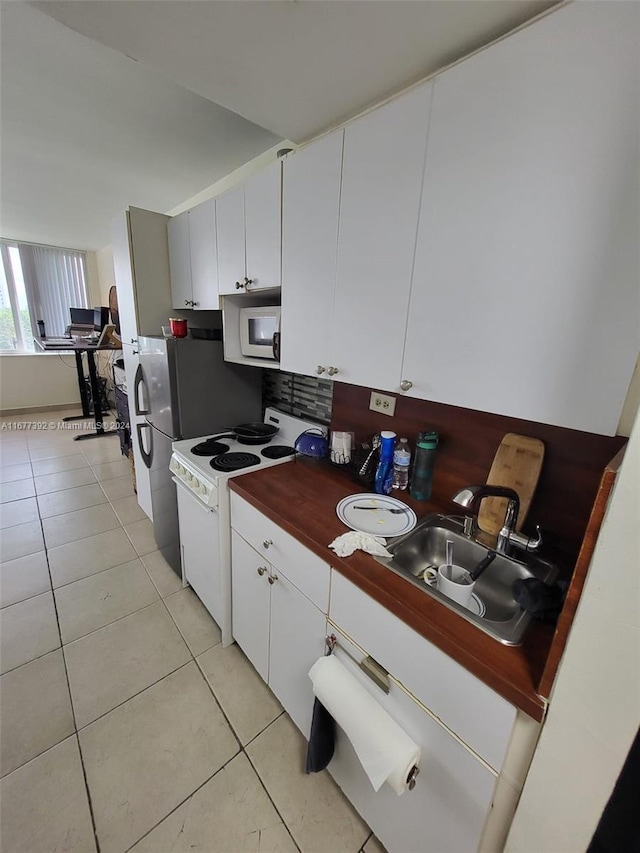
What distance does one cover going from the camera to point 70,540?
2.43 metres

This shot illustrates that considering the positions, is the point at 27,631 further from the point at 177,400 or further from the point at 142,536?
the point at 177,400

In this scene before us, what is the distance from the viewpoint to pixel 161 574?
2.15m

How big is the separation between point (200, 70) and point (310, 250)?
23.4 inches

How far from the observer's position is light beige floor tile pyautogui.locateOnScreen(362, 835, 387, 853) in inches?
40.9

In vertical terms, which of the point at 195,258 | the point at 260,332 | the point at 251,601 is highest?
the point at 195,258

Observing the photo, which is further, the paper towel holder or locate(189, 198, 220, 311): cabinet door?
locate(189, 198, 220, 311): cabinet door

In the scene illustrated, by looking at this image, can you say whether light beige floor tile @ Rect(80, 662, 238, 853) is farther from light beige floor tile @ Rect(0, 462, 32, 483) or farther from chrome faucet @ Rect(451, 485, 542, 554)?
light beige floor tile @ Rect(0, 462, 32, 483)

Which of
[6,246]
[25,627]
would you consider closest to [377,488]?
[25,627]

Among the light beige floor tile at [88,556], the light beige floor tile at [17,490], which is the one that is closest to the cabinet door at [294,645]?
the light beige floor tile at [88,556]

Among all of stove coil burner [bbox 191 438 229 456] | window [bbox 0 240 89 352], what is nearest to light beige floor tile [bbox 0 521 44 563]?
stove coil burner [bbox 191 438 229 456]

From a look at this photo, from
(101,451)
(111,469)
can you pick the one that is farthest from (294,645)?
(101,451)

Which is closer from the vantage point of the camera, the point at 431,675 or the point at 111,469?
the point at 431,675

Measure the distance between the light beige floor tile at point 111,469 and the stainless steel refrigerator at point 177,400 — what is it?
5.04ft

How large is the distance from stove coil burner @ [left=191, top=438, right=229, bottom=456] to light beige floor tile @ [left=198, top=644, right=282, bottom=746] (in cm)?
99
